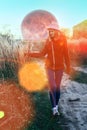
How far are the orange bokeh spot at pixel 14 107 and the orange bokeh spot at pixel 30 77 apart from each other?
1.21 ft

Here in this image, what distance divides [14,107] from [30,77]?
2.15 meters

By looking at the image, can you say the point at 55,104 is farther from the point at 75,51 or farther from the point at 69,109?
the point at 75,51

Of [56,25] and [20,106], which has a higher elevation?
[56,25]

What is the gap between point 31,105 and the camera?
29.2 feet

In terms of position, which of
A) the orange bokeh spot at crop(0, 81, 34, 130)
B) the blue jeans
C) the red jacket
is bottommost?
the orange bokeh spot at crop(0, 81, 34, 130)

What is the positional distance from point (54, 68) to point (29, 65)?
2086mm

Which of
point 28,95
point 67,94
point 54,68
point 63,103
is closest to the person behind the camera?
point 54,68

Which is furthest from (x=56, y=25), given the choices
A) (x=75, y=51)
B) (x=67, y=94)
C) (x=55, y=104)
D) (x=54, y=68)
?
(x=75, y=51)

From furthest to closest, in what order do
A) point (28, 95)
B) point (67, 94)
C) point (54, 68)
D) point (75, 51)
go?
point (75, 51) < point (67, 94) < point (28, 95) < point (54, 68)

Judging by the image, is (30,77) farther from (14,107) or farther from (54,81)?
(14,107)

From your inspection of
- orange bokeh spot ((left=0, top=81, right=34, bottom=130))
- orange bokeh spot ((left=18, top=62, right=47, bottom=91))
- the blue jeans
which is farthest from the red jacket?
orange bokeh spot ((left=18, top=62, right=47, bottom=91))

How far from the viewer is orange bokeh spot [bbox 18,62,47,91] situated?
9.87 m

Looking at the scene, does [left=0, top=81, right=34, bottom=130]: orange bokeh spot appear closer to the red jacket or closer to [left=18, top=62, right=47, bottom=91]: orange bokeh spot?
[left=18, top=62, right=47, bottom=91]: orange bokeh spot

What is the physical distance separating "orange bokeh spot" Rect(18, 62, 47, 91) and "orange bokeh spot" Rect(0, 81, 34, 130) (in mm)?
367
